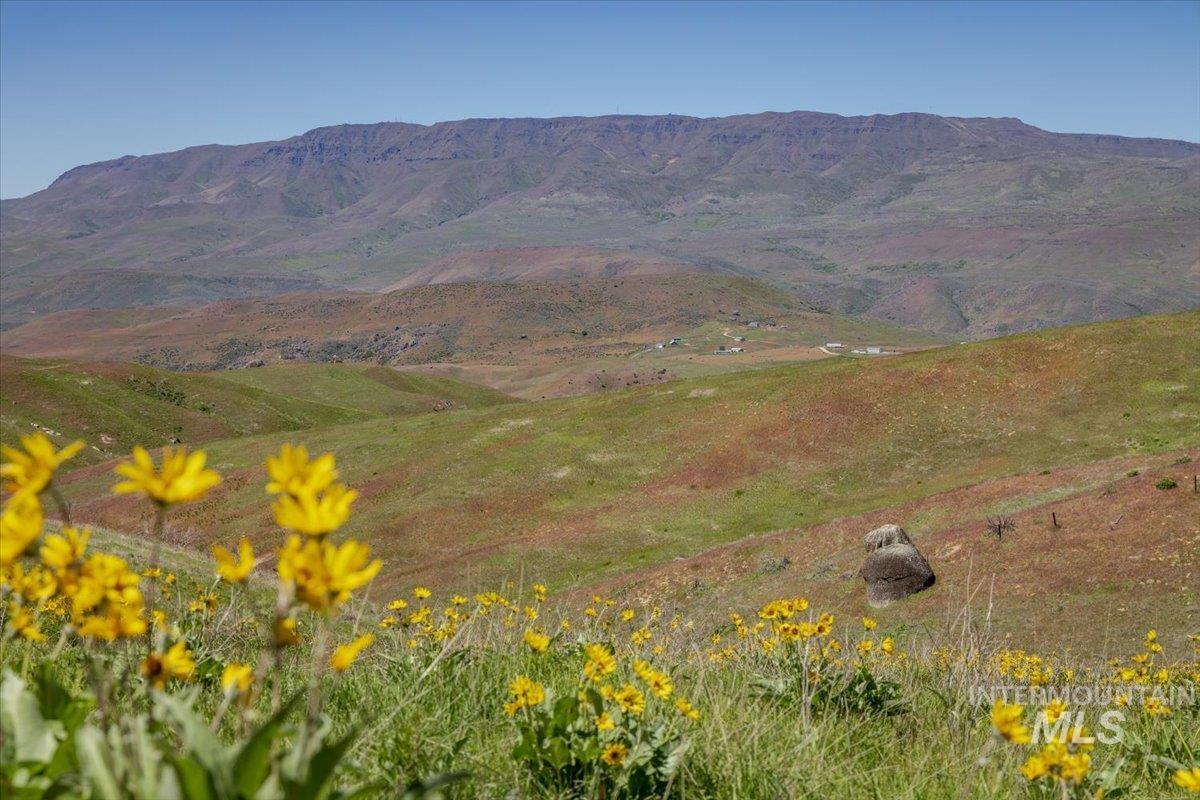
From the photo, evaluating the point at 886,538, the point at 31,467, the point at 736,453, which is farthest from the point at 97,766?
the point at 736,453

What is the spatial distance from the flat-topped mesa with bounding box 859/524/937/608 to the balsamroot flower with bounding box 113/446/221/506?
27.2m

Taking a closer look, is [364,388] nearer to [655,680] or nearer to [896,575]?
[896,575]

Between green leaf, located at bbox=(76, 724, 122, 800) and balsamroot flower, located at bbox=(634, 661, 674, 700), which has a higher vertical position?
green leaf, located at bbox=(76, 724, 122, 800)

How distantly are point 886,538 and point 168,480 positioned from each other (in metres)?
29.3

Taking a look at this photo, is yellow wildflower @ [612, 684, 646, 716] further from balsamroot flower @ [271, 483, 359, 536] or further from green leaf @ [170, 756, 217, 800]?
balsamroot flower @ [271, 483, 359, 536]

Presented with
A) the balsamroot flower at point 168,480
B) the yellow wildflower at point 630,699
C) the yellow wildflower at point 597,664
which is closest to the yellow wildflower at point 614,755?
the yellow wildflower at point 630,699

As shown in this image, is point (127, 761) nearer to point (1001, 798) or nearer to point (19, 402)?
point (1001, 798)

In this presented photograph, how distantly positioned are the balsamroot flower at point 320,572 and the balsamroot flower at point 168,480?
0.23 meters

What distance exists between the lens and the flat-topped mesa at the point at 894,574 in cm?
2700

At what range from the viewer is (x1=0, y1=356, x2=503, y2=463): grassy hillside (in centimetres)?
7569

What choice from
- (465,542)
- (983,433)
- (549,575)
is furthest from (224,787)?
(983,433)

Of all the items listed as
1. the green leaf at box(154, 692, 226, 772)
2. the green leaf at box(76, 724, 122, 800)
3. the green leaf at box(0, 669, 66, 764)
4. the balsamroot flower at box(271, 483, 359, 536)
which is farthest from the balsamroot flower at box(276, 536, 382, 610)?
the green leaf at box(0, 669, 66, 764)

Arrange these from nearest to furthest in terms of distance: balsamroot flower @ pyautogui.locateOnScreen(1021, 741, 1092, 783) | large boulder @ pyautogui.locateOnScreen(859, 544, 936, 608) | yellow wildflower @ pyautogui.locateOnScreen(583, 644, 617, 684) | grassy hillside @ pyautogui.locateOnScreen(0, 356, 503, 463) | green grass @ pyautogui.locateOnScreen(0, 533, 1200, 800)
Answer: balsamroot flower @ pyautogui.locateOnScreen(1021, 741, 1092, 783) → green grass @ pyautogui.locateOnScreen(0, 533, 1200, 800) → yellow wildflower @ pyautogui.locateOnScreen(583, 644, 617, 684) → large boulder @ pyautogui.locateOnScreen(859, 544, 936, 608) → grassy hillside @ pyautogui.locateOnScreen(0, 356, 503, 463)

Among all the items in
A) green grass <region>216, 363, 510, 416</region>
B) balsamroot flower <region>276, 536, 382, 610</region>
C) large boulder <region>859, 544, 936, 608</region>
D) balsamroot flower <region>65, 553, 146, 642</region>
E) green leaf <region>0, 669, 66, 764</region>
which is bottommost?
green grass <region>216, 363, 510, 416</region>
